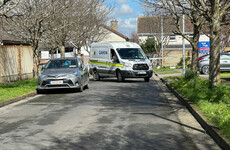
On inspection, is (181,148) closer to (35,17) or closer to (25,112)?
(25,112)

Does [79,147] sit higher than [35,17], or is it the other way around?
[35,17]

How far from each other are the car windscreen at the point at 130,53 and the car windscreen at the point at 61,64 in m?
6.72

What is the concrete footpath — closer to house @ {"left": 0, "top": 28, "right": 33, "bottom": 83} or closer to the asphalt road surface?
the asphalt road surface

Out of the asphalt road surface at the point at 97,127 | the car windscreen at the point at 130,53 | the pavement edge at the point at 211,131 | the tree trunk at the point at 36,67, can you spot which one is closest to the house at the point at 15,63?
the tree trunk at the point at 36,67

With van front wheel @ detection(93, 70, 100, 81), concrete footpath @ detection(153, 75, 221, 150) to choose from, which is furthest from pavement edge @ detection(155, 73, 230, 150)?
van front wheel @ detection(93, 70, 100, 81)

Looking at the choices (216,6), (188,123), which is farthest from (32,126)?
(216,6)

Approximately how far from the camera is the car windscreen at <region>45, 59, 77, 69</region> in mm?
17734

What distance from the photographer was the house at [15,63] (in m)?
21.6

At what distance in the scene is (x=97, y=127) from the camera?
27.6 feet

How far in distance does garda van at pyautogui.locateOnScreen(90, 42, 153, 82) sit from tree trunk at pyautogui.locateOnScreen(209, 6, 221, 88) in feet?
30.7

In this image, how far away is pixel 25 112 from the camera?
36.6ft

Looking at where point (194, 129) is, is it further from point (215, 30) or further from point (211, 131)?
point (215, 30)

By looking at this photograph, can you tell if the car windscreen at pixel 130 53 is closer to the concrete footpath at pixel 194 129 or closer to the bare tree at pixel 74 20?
the bare tree at pixel 74 20

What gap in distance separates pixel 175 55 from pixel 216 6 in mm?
38349
